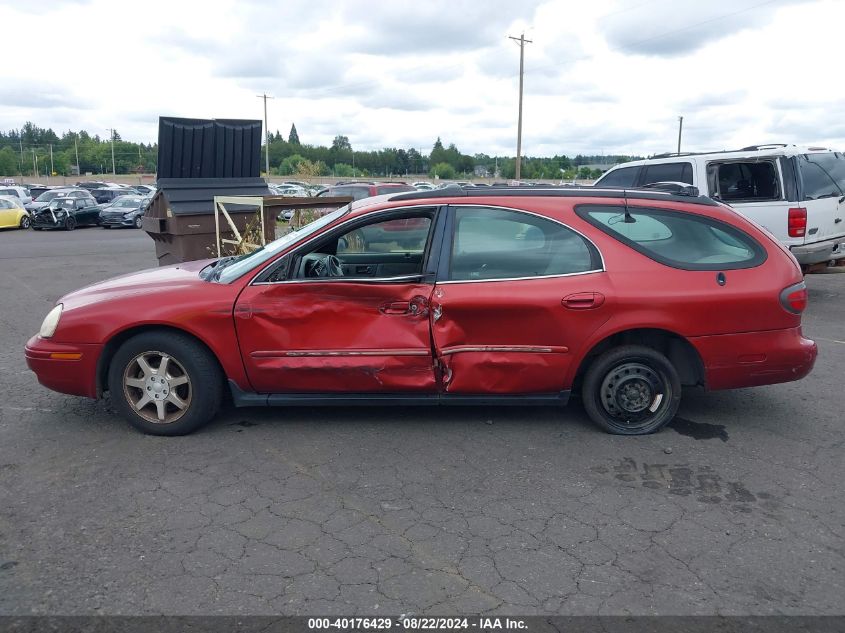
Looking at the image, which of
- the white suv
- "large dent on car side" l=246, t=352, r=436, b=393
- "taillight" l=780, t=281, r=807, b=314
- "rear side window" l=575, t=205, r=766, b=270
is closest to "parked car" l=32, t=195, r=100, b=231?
the white suv

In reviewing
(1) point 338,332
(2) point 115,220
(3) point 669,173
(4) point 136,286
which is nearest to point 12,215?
(2) point 115,220

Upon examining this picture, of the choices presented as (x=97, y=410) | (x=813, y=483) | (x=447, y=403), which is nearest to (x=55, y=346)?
(x=97, y=410)

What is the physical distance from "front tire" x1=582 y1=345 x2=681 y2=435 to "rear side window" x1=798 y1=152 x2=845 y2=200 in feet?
19.3

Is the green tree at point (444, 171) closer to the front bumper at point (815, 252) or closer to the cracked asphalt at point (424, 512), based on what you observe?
the front bumper at point (815, 252)

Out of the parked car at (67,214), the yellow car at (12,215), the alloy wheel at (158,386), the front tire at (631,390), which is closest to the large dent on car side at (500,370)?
the front tire at (631,390)

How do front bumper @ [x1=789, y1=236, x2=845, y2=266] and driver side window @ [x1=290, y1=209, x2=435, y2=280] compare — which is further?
front bumper @ [x1=789, y1=236, x2=845, y2=266]

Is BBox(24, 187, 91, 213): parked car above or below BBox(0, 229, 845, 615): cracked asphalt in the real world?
above

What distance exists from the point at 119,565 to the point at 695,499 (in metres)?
2.94

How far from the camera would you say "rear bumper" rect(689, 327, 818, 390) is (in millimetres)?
4719

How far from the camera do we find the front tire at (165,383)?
187 inches

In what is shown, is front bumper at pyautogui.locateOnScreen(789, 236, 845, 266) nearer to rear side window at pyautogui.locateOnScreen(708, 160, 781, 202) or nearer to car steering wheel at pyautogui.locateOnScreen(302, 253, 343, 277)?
rear side window at pyautogui.locateOnScreen(708, 160, 781, 202)

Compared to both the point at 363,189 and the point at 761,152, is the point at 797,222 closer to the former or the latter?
the point at 761,152

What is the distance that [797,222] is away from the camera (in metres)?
9.21

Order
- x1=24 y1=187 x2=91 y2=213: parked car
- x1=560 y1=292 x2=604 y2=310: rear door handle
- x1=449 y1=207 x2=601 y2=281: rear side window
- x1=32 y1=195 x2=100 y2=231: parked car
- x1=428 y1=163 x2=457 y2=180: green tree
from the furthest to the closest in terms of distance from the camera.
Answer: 1. x1=428 y1=163 x2=457 y2=180: green tree
2. x1=24 y1=187 x2=91 y2=213: parked car
3. x1=32 y1=195 x2=100 y2=231: parked car
4. x1=449 y1=207 x2=601 y2=281: rear side window
5. x1=560 y1=292 x2=604 y2=310: rear door handle
